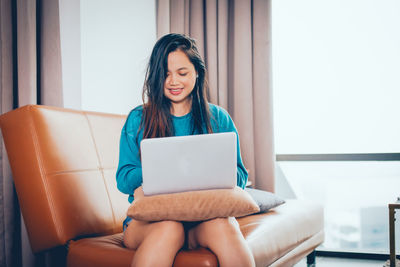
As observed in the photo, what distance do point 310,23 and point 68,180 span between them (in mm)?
2238

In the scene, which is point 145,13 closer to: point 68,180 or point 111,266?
point 68,180

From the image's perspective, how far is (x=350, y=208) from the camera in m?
2.96

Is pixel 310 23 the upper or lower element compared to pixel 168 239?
upper

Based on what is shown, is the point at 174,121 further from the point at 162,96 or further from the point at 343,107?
the point at 343,107

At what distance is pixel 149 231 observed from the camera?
3.44 feet

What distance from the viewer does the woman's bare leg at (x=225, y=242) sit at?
3.20 ft

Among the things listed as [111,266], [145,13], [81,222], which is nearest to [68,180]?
[81,222]

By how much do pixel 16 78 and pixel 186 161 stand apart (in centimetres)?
100

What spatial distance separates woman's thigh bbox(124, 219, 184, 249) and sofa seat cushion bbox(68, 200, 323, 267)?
0.03 meters

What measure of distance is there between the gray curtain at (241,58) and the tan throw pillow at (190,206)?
5.29 feet

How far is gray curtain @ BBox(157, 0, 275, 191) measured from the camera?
2.61 m

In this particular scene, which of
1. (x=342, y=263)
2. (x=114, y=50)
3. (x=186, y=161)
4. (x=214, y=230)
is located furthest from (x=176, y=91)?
(x=342, y=263)

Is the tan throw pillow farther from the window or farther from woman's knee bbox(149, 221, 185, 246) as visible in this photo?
the window

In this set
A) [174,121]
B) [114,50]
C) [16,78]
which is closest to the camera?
[174,121]
